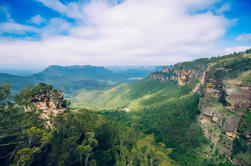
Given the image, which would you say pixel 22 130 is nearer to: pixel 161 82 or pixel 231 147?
pixel 231 147

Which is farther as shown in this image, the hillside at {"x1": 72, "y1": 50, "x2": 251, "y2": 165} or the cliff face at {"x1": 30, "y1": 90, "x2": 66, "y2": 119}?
the hillside at {"x1": 72, "y1": 50, "x2": 251, "y2": 165}

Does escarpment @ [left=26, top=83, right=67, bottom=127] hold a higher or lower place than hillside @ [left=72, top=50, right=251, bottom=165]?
higher

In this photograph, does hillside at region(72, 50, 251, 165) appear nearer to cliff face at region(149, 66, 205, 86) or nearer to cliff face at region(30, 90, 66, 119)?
cliff face at region(149, 66, 205, 86)

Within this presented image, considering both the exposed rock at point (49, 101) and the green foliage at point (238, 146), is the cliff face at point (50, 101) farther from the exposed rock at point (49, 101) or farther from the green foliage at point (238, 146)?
the green foliage at point (238, 146)

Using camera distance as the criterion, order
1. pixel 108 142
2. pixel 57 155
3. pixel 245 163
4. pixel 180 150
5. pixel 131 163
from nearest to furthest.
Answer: pixel 57 155, pixel 131 163, pixel 108 142, pixel 245 163, pixel 180 150

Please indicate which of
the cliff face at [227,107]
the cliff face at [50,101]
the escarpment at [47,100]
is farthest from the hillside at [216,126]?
the escarpment at [47,100]

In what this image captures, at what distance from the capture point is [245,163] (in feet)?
115

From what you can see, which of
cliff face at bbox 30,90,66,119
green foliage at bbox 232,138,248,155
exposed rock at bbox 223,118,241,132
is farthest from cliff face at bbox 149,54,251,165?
cliff face at bbox 30,90,66,119

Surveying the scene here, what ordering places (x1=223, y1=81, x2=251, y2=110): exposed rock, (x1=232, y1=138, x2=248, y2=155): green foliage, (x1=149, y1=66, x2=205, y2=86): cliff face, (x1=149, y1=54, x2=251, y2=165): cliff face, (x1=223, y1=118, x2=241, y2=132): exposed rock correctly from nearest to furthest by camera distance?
(x1=232, y1=138, x2=248, y2=155): green foliage < (x1=223, y1=118, x2=241, y2=132): exposed rock < (x1=149, y1=54, x2=251, y2=165): cliff face < (x1=223, y1=81, x2=251, y2=110): exposed rock < (x1=149, y1=66, x2=205, y2=86): cliff face

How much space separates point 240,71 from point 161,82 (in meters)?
112

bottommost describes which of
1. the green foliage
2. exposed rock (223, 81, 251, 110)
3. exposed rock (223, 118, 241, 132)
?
the green foliage

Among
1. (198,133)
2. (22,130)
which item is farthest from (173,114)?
(22,130)

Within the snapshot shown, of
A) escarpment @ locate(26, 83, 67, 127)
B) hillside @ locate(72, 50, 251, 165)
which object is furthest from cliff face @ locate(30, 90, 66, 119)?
hillside @ locate(72, 50, 251, 165)

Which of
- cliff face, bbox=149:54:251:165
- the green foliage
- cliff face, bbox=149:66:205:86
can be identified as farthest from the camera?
cliff face, bbox=149:66:205:86
